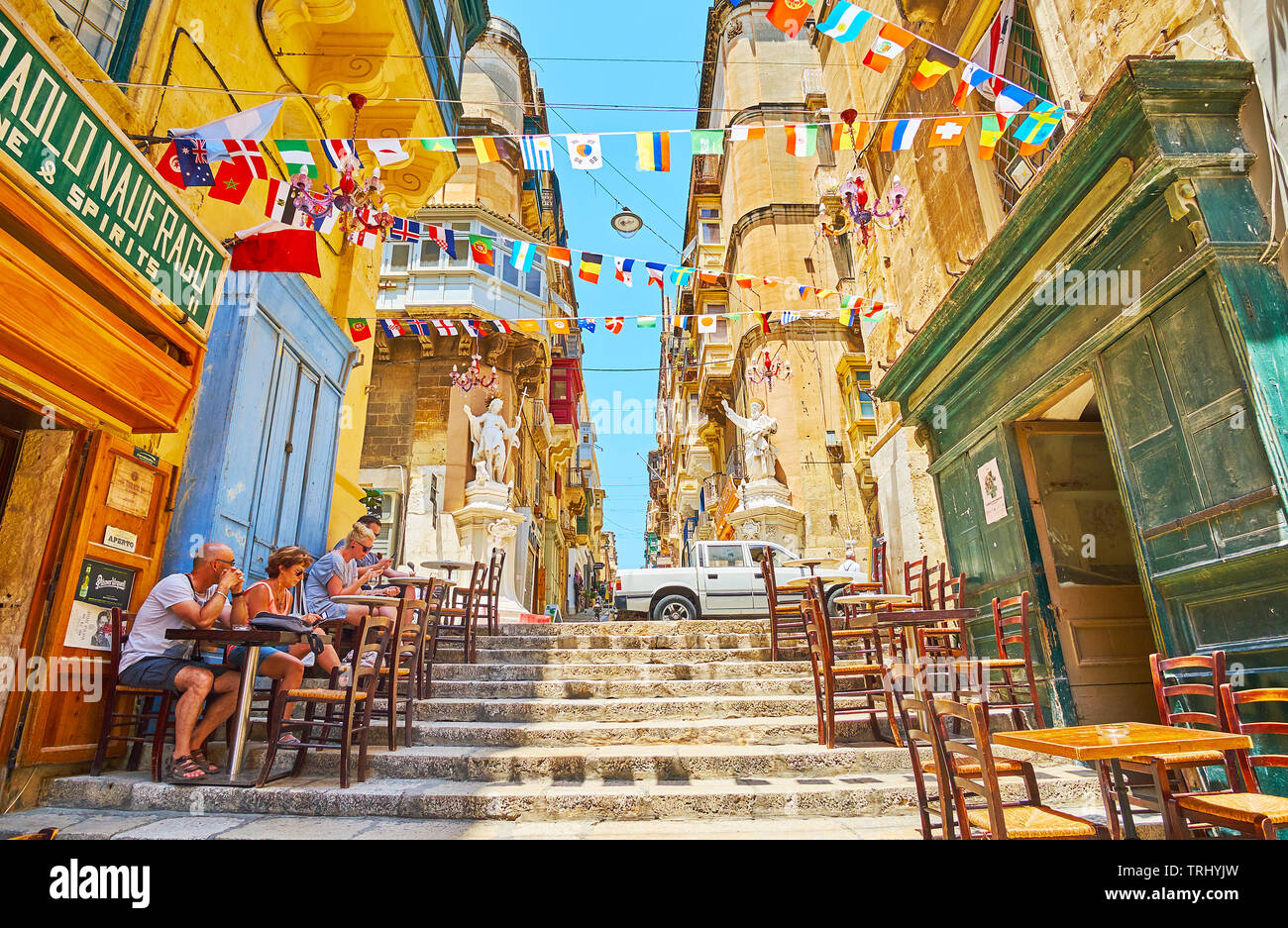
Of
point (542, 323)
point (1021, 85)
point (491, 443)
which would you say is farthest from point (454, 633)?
point (542, 323)

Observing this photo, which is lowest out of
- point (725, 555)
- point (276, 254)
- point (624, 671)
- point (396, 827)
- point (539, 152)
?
point (396, 827)

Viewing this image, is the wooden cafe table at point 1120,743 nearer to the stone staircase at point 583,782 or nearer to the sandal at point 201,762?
the stone staircase at point 583,782

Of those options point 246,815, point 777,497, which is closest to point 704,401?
point 777,497

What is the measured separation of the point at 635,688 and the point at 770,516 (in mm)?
12531

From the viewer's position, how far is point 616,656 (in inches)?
279

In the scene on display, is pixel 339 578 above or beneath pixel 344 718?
above

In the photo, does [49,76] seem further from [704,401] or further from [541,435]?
[704,401]

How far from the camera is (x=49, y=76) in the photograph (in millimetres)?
3543

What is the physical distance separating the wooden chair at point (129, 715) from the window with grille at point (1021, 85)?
790 centimetres

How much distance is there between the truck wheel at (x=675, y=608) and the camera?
11.4 metres

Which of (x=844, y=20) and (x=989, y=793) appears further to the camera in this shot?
(x=844, y=20)

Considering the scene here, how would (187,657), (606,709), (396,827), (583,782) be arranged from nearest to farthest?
1. (396,827)
2. (583,782)
3. (187,657)
4. (606,709)

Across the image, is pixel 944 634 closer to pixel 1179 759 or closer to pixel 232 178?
pixel 1179 759

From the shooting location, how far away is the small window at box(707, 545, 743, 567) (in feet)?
40.0
